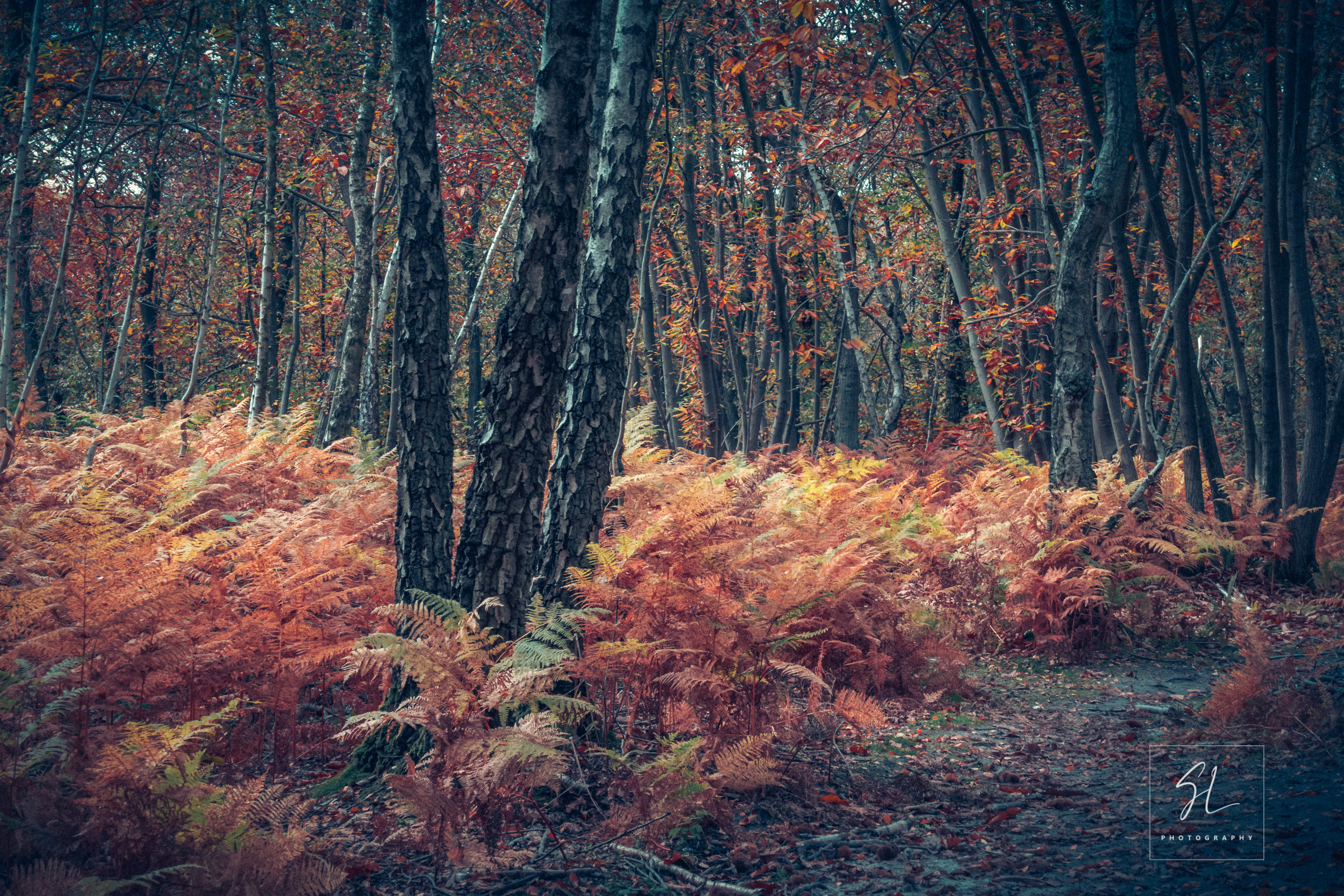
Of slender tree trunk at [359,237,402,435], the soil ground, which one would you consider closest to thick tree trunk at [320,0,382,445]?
slender tree trunk at [359,237,402,435]

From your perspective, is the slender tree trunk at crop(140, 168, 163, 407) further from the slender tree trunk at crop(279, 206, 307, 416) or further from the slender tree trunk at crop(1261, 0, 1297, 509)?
the slender tree trunk at crop(1261, 0, 1297, 509)

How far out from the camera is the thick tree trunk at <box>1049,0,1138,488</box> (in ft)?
21.5

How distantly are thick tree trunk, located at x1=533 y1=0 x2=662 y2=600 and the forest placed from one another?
0.08 feet

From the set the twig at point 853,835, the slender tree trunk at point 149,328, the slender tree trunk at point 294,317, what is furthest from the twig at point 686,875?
the slender tree trunk at point 149,328

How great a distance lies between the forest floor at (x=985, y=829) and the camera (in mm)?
2676

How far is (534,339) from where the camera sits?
3.67m

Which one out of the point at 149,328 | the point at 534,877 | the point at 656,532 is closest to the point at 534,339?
the point at 656,532

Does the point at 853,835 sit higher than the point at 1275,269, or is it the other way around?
the point at 1275,269

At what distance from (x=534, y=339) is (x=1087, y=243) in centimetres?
518

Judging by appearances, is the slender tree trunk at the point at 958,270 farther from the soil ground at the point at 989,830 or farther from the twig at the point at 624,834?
the twig at the point at 624,834

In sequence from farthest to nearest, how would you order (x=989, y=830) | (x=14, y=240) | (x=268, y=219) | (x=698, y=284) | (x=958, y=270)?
(x=698, y=284) → (x=958, y=270) → (x=268, y=219) → (x=14, y=240) → (x=989, y=830)

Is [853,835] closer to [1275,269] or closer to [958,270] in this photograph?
[1275,269]

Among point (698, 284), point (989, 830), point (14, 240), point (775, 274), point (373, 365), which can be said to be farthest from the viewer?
point (698, 284)

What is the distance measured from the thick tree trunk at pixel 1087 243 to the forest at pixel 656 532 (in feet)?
0.11
